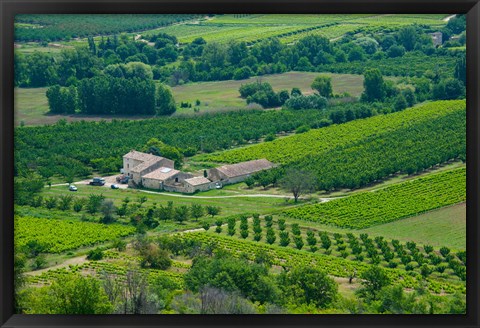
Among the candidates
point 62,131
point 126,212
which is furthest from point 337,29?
point 126,212

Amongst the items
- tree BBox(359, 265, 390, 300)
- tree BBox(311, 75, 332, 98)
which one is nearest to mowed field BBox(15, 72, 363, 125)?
tree BBox(311, 75, 332, 98)

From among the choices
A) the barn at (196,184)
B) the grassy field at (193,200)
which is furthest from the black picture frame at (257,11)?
the barn at (196,184)

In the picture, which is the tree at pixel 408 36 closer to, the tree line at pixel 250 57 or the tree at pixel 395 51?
the tree line at pixel 250 57

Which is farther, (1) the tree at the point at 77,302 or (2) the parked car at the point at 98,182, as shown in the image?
(2) the parked car at the point at 98,182

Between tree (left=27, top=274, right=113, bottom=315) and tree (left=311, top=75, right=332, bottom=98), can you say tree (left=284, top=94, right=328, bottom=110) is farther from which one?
tree (left=27, top=274, right=113, bottom=315)

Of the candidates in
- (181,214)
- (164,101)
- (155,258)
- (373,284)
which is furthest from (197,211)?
(164,101)
